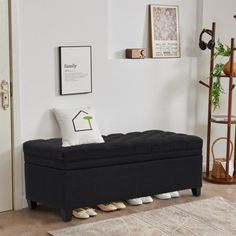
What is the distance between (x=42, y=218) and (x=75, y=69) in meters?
1.29

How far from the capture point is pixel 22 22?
14.2 feet

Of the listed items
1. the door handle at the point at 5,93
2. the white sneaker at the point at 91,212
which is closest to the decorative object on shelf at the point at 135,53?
the door handle at the point at 5,93

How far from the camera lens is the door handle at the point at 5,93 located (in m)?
4.31

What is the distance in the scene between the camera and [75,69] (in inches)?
183

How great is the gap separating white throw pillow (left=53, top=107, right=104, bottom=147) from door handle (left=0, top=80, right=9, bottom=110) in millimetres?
422

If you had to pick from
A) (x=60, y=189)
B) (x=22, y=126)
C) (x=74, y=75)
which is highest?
(x=74, y=75)

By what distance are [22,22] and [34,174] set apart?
121 cm

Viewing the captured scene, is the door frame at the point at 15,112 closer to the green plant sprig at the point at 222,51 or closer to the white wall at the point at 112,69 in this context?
the white wall at the point at 112,69

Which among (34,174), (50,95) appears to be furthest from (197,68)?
(34,174)

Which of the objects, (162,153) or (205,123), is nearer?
(162,153)

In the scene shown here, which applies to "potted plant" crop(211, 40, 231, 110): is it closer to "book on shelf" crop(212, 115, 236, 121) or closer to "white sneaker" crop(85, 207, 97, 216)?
"book on shelf" crop(212, 115, 236, 121)

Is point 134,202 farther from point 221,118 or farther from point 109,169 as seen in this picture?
point 221,118

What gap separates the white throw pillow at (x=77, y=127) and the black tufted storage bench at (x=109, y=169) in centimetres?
10

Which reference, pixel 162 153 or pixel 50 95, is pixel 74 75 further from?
pixel 162 153
